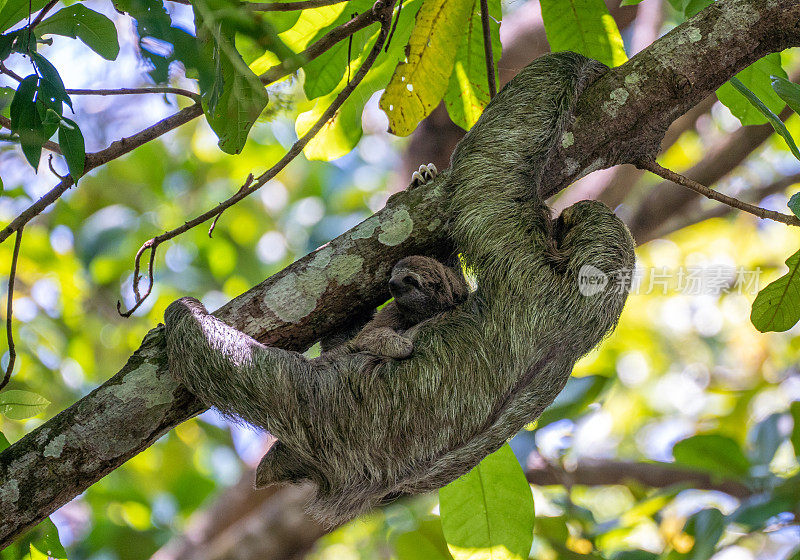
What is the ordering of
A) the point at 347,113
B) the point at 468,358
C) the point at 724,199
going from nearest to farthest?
the point at 468,358, the point at 724,199, the point at 347,113

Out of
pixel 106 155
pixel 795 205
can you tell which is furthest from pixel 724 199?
pixel 106 155

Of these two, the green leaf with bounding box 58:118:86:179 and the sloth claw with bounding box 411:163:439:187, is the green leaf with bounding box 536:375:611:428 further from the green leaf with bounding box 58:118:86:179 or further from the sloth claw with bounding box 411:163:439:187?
the green leaf with bounding box 58:118:86:179

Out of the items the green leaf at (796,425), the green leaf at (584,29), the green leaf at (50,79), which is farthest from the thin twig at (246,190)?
the green leaf at (796,425)

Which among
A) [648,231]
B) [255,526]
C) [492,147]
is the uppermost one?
[492,147]

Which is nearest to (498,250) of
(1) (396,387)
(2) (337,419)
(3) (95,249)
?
(1) (396,387)

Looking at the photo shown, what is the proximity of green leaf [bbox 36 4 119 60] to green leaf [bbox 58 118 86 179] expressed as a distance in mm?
650

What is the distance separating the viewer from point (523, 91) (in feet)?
17.0

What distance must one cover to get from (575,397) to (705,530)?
176 centimetres

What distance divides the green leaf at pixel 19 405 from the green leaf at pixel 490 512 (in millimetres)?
3004

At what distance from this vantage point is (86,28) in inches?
181

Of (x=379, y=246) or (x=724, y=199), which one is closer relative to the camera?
(x=379, y=246)

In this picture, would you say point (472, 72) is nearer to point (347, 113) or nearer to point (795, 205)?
point (347, 113)

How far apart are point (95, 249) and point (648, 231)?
801 cm

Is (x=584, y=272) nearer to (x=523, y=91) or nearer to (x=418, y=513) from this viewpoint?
(x=523, y=91)
